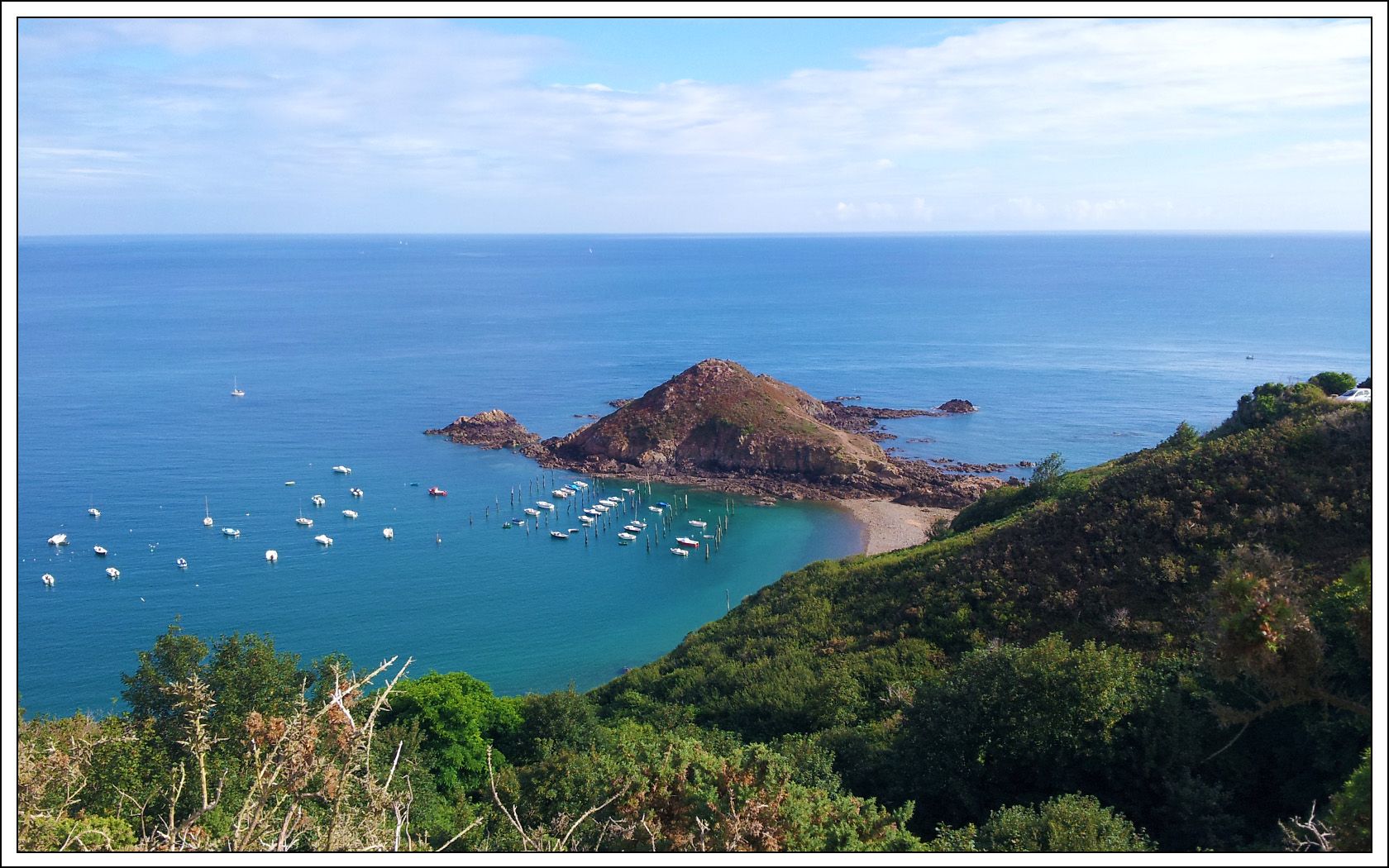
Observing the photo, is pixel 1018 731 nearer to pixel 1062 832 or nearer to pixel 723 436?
pixel 1062 832

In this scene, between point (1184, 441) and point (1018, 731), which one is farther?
point (1184, 441)

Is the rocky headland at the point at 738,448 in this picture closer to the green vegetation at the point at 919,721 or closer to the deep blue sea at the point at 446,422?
the deep blue sea at the point at 446,422

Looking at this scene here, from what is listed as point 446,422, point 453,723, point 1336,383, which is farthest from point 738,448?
point 453,723

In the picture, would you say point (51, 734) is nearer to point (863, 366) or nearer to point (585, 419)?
point (585, 419)

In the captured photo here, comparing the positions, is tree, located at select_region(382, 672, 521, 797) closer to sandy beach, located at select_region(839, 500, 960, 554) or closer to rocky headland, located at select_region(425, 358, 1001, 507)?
sandy beach, located at select_region(839, 500, 960, 554)

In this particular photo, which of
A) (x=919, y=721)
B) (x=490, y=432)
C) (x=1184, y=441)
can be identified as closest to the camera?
(x=919, y=721)

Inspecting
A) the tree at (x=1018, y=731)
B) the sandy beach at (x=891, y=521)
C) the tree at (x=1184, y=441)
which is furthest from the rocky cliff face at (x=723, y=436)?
the tree at (x=1018, y=731)

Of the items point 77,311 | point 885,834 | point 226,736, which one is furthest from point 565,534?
point 77,311
